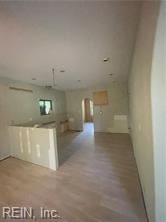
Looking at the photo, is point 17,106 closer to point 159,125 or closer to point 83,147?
point 83,147

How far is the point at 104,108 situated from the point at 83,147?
9.99 feet

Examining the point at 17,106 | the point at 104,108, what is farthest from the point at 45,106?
the point at 104,108

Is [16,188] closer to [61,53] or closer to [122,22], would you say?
[61,53]

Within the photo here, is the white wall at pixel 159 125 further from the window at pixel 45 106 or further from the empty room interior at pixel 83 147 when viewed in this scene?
the window at pixel 45 106

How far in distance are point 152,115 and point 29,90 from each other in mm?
4961

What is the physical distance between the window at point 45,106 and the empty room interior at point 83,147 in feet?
3.86

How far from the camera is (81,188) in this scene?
245 cm

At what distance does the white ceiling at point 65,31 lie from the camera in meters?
1.43

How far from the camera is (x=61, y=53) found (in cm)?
263

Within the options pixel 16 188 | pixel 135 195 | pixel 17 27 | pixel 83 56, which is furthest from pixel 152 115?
pixel 16 188

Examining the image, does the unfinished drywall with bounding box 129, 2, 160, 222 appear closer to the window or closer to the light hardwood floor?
the light hardwood floor

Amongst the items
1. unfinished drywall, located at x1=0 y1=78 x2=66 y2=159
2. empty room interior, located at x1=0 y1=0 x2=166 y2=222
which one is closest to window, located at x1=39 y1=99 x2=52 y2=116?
unfinished drywall, located at x1=0 y1=78 x2=66 y2=159

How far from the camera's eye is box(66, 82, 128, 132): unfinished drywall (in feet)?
22.4

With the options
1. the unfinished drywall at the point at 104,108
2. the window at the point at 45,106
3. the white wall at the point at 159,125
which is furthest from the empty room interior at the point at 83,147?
the unfinished drywall at the point at 104,108
